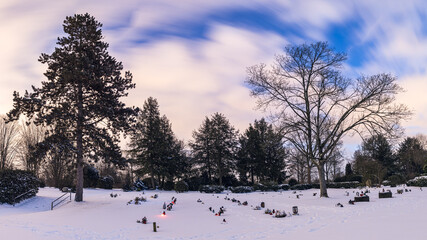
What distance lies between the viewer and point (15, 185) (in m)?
20.5

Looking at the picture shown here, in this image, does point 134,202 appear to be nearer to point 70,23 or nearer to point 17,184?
point 17,184

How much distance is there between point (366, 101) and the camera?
2288 cm

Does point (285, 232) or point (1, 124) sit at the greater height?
point (1, 124)

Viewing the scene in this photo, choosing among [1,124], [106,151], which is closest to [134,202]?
[106,151]

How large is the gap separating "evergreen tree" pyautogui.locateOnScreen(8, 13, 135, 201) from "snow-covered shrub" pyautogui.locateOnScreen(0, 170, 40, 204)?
13.6 ft

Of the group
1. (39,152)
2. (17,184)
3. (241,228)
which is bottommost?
(241,228)

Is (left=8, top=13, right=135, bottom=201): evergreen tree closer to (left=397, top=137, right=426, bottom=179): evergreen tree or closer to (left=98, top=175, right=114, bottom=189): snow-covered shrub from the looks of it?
(left=98, top=175, right=114, bottom=189): snow-covered shrub

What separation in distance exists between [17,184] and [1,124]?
26.6 meters

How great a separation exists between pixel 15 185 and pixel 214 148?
30.0 meters

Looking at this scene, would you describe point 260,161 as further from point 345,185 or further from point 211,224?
point 211,224

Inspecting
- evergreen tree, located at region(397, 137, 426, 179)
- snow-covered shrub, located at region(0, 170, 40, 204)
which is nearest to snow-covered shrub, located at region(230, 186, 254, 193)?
snow-covered shrub, located at region(0, 170, 40, 204)

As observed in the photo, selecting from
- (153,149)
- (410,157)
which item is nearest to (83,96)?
(153,149)

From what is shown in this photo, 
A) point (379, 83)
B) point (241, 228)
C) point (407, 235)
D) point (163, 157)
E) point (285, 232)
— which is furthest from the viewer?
point (163, 157)

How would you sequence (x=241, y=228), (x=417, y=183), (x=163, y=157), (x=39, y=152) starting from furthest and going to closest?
(x=163, y=157)
(x=417, y=183)
(x=39, y=152)
(x=241, y=228)
